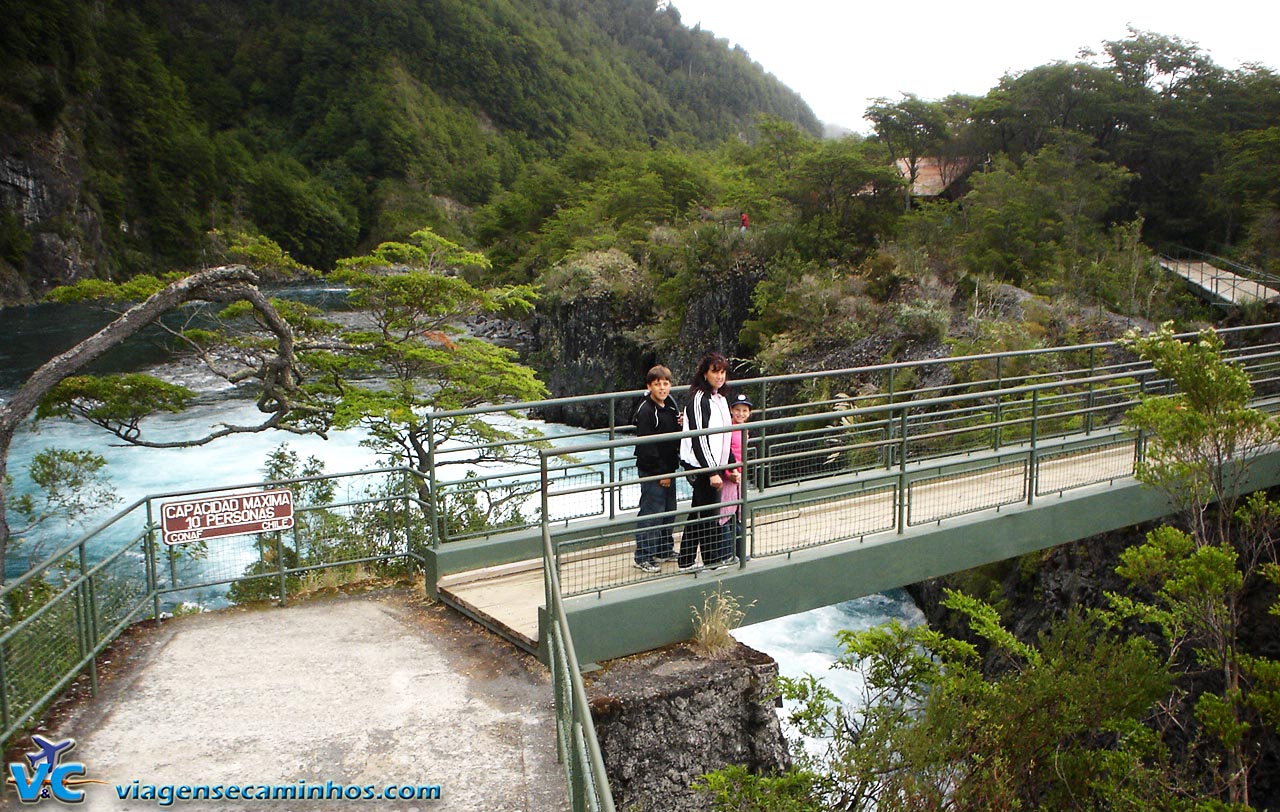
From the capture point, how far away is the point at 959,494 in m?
9.16

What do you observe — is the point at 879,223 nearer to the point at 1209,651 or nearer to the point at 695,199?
the point at 695,199

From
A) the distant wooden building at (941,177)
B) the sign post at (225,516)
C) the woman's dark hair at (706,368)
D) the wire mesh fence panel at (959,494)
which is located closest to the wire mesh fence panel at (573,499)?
the woman's dark hair at (706,368)

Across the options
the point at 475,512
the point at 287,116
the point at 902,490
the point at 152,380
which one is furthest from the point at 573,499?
the point at 287,116

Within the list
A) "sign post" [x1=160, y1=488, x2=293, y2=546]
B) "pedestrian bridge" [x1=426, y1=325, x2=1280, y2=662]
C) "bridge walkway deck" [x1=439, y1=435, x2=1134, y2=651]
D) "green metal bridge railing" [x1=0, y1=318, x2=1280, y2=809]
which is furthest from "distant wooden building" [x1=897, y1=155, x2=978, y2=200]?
"sign post" [x1=160, y1=488, x2=293, y2=546]

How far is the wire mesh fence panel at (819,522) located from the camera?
7555 mm

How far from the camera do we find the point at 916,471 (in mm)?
8008

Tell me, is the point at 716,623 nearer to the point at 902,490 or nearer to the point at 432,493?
the point at 902,490

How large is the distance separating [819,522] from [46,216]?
2798 inches

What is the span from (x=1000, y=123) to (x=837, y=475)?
3174 centimetres

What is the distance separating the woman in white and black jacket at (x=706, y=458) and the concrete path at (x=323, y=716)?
1428mm

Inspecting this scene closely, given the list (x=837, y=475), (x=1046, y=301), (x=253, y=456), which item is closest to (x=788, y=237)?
(x=1046, y=301)

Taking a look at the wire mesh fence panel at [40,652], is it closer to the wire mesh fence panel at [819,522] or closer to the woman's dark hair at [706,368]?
the woman's dark hair at [706,368]

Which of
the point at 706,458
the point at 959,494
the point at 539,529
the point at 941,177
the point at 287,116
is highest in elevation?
the point at 287,116

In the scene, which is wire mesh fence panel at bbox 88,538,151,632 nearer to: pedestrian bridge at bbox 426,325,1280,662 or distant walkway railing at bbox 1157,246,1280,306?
pedestrian bridge at bbox 426,325,1280,662
